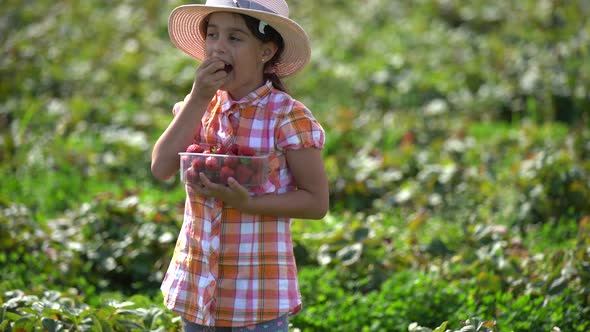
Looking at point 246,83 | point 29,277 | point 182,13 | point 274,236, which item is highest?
point 182,13

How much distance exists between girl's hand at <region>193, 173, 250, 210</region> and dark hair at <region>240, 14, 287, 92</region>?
469 mm

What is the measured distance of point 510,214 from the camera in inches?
208

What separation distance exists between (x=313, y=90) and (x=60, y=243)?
3.89m

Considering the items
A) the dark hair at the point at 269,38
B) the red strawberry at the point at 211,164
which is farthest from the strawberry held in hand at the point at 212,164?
the dark hair at the point at 269,38

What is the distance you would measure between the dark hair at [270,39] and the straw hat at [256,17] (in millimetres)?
20

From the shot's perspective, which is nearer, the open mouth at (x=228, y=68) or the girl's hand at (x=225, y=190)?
the girl's hand at (x=225, y=190)

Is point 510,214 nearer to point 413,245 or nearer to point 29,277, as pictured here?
point 413,245

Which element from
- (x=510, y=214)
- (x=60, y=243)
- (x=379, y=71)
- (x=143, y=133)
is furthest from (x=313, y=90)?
(x=60, y=243)

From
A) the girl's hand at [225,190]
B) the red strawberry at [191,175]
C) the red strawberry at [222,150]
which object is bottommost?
the girl's hand at [225,190]

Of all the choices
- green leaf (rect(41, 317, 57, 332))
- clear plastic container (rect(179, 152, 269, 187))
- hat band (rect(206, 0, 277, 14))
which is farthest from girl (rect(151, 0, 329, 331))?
green leaf (rect(41, 317, 57, 332))

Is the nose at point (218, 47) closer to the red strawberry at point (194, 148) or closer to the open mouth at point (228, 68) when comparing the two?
the open mouth at point (228, 68)

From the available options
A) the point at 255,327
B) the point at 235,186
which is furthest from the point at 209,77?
the point at 255,327

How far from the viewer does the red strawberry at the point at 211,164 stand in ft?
8.02

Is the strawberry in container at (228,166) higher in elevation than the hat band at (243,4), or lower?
lower
